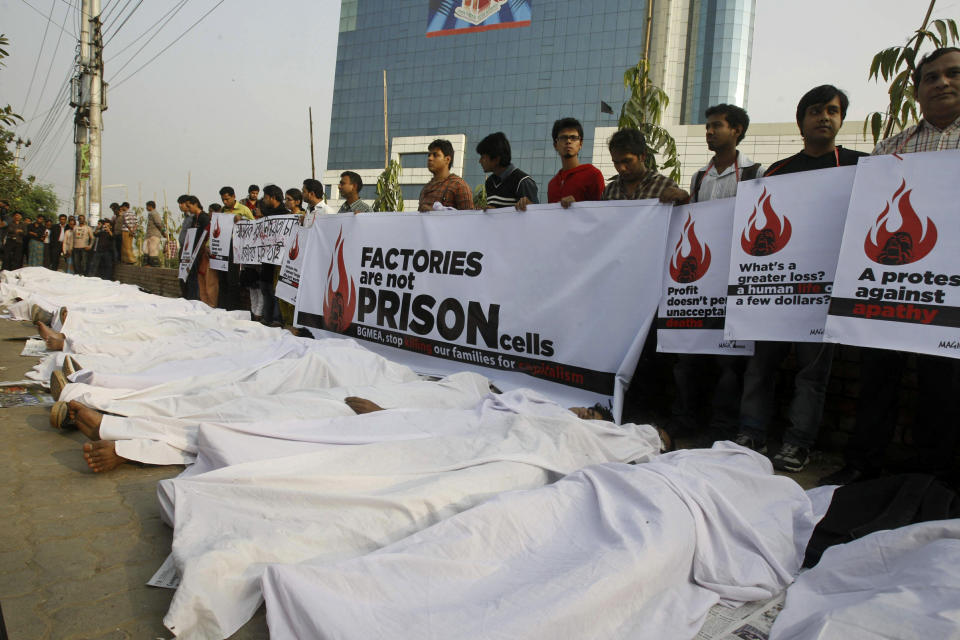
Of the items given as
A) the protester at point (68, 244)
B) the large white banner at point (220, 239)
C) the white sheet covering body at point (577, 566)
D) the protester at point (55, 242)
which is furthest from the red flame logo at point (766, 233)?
A: the protester at point (55, 242)

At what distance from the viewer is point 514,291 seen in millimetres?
4770

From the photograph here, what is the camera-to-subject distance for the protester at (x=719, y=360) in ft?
12.7

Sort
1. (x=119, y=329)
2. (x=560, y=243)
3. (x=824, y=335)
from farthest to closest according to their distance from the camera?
(x=119, y=329) < (x=560, y=243) < (x=824, y=335)

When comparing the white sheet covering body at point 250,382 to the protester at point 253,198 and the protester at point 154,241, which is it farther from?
the protester at point 154,241

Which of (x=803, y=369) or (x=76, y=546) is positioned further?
(x=803, y=369)

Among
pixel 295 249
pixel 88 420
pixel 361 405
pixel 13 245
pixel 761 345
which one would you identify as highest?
pixel 295 249

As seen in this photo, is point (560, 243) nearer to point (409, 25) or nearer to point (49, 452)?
point (49, 452)

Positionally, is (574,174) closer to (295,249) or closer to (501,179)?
(501,179)

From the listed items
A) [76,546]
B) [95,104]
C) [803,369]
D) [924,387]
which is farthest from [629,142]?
[95,104]

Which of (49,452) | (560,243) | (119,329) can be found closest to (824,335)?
(560,243)

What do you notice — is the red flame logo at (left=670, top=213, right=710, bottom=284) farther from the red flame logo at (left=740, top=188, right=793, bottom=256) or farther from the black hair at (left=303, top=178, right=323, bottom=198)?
the black hair at (left=303, top=178, right=323, bottom=198)

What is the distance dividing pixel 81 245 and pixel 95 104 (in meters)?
4.00

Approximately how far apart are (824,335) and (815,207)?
0.71m

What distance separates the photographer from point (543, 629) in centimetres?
154
